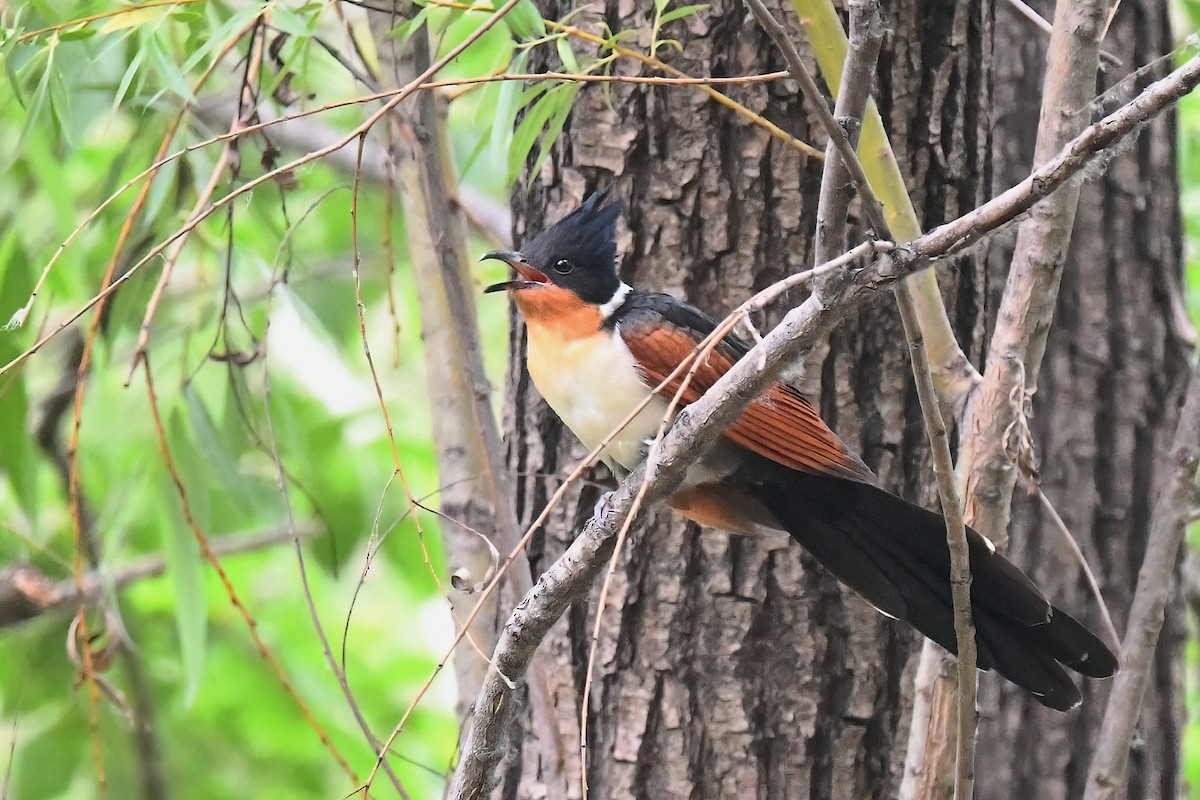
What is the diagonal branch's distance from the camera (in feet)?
3.86

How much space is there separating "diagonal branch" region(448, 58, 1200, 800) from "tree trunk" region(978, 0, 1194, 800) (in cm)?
179

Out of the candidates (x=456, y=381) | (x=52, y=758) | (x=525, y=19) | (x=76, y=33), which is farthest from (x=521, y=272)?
(x=52, y=758)

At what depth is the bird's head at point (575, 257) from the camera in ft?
6.98

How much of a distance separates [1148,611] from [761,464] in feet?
2.44

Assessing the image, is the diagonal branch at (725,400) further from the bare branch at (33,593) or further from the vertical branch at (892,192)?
the bare branch at (33,593)

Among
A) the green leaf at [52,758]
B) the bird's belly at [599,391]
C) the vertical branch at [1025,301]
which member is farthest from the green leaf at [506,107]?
the green leaf at [52,758]

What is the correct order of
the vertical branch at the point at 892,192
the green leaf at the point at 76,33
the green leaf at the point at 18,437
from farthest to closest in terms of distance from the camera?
1. the green leaf at the point at 18,437
2. the green leaf at the point at 76,33
3. the vertical branch at the point at 892,192

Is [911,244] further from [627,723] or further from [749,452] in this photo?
[627,723]

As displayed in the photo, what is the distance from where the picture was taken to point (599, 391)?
2.04 metres

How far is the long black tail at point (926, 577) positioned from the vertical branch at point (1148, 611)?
0.94 ft

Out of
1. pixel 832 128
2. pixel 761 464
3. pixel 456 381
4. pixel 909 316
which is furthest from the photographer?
pixel 456 381

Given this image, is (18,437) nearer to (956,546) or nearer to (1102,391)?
(956,546)

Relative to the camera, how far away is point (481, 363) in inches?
85.7

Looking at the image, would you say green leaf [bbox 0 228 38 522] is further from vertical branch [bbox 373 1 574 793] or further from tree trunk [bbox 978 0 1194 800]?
tree trunk [bbox 978 0 1194 800]
